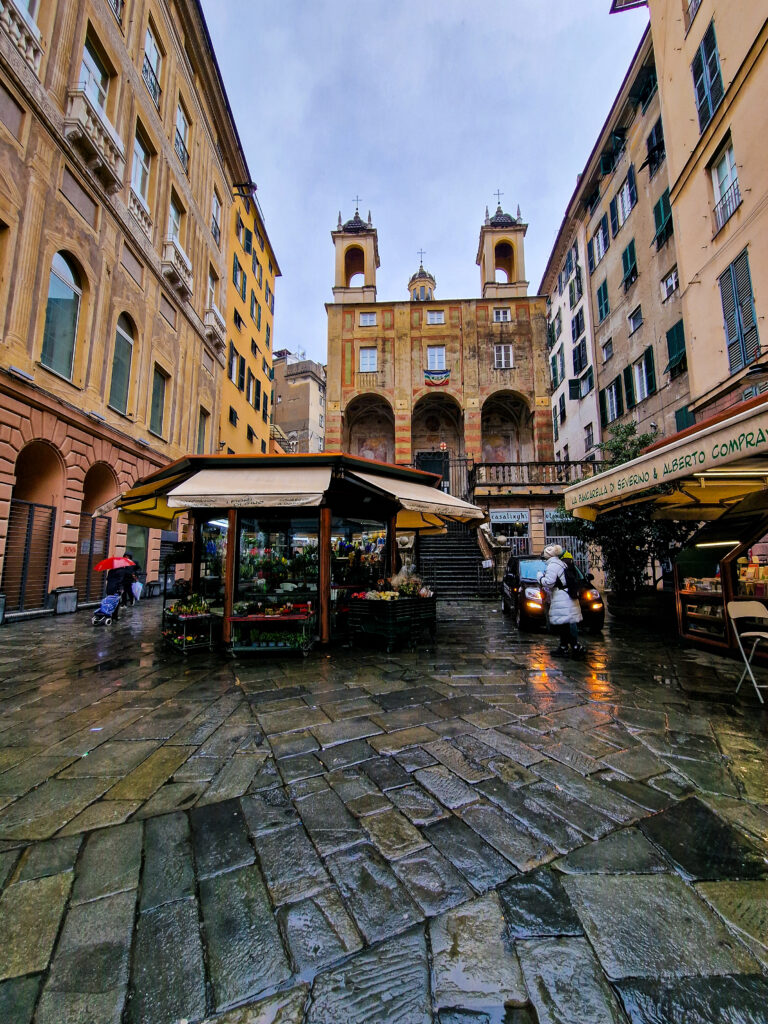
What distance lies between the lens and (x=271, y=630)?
21.8 ft

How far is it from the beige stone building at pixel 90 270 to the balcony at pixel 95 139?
1.5 inches

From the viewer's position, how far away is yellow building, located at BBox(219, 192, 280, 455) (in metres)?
22.8

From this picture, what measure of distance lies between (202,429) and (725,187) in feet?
64.0

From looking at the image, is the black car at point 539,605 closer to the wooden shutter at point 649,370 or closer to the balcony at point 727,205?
the balcony at point 727,205

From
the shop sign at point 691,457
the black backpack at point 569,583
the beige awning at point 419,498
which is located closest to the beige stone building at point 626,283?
the shop sign at point 691,457

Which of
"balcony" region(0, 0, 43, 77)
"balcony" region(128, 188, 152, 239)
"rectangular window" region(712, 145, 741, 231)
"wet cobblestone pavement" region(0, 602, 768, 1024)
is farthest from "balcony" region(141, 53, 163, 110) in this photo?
"wet cobblestone pavement" region(0, 602, 768, 1024)

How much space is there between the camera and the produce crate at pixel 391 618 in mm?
6754

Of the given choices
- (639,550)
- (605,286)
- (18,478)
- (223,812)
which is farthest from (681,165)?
(18,478)

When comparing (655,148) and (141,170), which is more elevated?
(655,148)

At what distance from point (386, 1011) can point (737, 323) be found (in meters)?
14.6

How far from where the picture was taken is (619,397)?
19.4m

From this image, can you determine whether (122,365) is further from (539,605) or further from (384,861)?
(384,861)

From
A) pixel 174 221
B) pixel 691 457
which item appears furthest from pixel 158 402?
pixel 691 457

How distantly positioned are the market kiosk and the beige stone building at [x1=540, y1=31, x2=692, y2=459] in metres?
8.31
